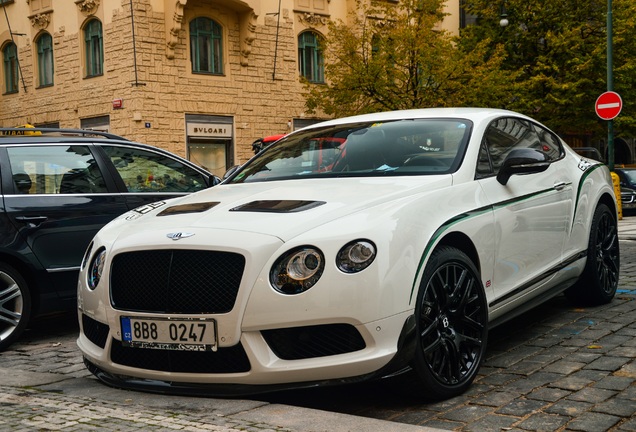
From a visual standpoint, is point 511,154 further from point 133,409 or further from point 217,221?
point 133,409

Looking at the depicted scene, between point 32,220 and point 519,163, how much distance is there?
11.9ft

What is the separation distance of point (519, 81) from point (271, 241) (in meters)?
28.8

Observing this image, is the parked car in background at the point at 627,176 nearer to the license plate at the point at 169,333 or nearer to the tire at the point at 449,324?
the tire at the point at 449,324

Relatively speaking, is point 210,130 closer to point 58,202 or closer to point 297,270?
point 58,202

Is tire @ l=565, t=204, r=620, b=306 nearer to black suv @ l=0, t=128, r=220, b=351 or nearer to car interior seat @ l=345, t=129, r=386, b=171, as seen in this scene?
car interior seat @ l=345, t=129, r=386, b=171

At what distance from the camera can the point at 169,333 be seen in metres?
4.19

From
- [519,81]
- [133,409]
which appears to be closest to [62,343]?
[133,409]

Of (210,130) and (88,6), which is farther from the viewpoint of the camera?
(210,130)

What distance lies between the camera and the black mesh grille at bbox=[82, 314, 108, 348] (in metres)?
4.56

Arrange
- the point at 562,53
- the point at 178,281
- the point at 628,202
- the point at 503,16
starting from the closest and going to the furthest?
the point at 178,281, the point at 628,202, the point at 562,53, the point at 503,16

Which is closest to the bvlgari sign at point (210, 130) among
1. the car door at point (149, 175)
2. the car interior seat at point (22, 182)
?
the car door at point (149, 175)

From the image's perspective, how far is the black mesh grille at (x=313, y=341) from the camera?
404 cm

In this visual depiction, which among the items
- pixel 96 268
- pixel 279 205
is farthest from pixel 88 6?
pixel 279 205

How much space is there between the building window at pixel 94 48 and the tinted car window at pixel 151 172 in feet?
61.3
